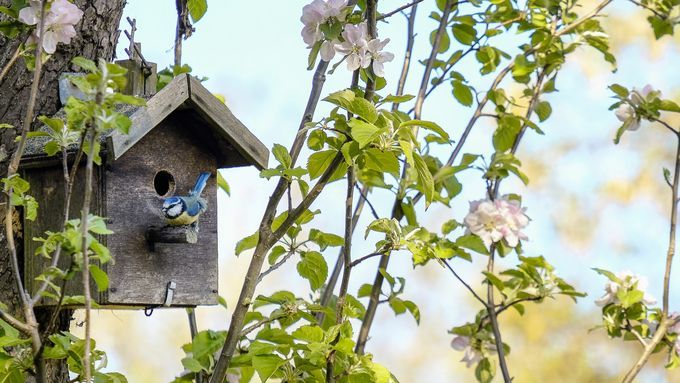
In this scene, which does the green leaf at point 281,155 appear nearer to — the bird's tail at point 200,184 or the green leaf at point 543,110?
the bird's tail at point 200,184

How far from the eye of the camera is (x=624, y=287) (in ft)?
8.96

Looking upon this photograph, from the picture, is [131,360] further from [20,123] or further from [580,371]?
[20,123]

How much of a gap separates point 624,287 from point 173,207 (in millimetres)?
1300

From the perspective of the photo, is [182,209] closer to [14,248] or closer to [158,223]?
[158,223]

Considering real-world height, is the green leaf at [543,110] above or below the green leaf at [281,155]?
above

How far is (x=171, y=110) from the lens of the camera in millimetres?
2107

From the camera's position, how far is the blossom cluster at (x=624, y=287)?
2.74 metres

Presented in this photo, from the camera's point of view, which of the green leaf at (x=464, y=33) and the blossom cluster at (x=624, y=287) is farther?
the green leaf at (x=464, y=33)

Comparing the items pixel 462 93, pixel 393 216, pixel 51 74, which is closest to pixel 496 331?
pixel 393 216

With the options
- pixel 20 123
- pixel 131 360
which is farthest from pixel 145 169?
pixel 131 360

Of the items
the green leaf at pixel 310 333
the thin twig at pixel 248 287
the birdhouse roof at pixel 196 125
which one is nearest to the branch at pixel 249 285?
the thin twig at pixel 248 287

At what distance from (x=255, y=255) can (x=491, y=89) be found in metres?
1.24

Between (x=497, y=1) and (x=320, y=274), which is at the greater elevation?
(x=497, y=1)

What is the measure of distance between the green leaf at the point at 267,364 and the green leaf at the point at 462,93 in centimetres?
127
